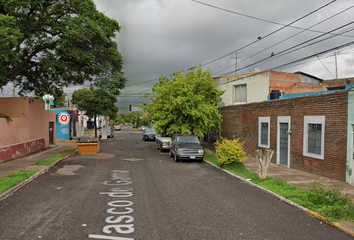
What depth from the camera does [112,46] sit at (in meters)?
18.8

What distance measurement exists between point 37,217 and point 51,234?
1.33 m

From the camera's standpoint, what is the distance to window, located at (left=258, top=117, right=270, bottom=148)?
16.6 metres

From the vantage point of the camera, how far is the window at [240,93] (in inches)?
1059

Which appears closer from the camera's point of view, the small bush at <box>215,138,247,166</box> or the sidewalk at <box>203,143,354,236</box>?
the sidewalk at <box>203,143,354,236</box>

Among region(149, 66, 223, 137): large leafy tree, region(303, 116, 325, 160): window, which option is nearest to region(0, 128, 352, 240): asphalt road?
region(303, 116, 325, 160): window

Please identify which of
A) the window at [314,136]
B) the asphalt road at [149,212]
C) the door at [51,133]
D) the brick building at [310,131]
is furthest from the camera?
the door at [51,133]

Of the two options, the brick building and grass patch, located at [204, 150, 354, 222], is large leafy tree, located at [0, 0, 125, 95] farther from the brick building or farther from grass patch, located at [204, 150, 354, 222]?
grass patch, located at [204, 150, 354, 222]

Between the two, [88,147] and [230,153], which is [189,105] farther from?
[88,147]

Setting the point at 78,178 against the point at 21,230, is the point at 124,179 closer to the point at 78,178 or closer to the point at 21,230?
the point at 78,178

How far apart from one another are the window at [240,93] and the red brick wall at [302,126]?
7.28 meters

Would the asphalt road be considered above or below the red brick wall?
below

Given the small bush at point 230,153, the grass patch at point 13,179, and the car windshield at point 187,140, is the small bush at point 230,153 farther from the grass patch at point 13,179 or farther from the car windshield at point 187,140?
the grass patch at point 13,179

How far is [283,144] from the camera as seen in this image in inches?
597

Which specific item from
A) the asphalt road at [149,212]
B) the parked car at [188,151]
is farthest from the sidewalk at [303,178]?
the parked car at [188,151]
